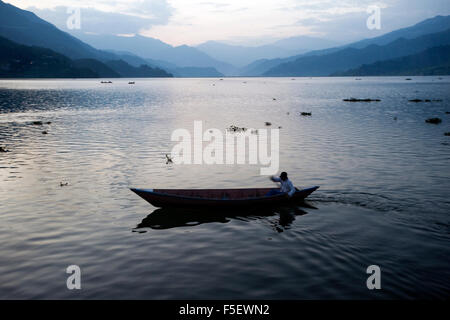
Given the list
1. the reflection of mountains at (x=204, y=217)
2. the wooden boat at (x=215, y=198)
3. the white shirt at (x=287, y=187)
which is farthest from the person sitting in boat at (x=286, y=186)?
the reflection of mountains at (x=204, y=217)

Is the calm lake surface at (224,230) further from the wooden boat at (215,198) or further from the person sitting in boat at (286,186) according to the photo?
the person sitting in boat at (286,186)

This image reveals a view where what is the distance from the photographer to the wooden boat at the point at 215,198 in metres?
19.0

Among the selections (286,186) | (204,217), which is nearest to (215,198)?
(204,217)

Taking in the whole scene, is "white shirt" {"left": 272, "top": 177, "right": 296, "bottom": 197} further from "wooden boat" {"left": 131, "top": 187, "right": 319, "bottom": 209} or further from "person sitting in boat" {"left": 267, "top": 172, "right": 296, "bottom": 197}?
"wooden boat" {"left": 131, "top": 187, "right": 319, "bottom": 209}

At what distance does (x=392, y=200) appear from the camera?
21.0 metres

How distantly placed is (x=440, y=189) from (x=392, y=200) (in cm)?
421

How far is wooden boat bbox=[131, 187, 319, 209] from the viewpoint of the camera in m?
19.0

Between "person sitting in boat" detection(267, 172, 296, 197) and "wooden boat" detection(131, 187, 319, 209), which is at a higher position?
"person sitting in boat" detection(267, 172, 296, 197)

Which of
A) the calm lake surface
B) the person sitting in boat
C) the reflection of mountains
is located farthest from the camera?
the person sitting in boat

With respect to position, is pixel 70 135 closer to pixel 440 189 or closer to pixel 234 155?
pixel 234 155

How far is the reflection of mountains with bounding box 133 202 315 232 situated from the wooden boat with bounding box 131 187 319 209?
457mm

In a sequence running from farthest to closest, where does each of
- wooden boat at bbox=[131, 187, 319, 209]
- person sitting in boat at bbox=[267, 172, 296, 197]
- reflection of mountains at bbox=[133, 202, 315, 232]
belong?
person sitting in boat at bbox=[267, 172, 296, 197] → wooden boat at bbox=[131, 187, 319, 209] → reflection of mountains at bbox=[133, 202, 315, 232]

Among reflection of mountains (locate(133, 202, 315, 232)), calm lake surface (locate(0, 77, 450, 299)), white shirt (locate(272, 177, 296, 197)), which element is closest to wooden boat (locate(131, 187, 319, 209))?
white shirt (locate(272, 177, 296, 197))
